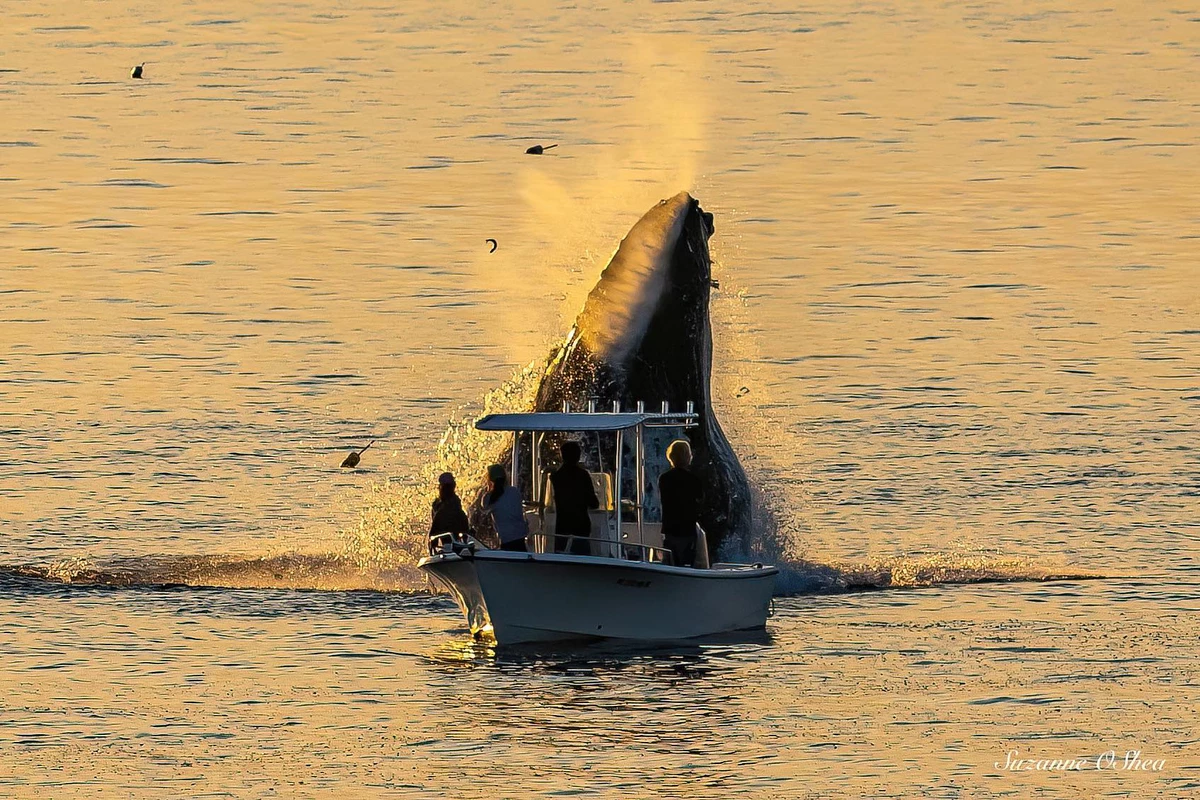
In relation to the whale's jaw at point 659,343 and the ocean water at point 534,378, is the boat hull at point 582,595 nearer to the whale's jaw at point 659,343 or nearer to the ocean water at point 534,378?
the ocean water at point 534,378

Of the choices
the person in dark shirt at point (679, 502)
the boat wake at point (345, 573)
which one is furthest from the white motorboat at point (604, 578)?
the boat wake at point (345, 573)

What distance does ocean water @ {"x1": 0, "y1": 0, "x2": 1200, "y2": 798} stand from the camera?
99.7 feet

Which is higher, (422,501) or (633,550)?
(422,501)

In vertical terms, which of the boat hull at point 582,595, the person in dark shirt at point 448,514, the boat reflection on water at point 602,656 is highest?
the person in dark shirt at point 448,514

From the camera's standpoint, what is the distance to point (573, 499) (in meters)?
34.1

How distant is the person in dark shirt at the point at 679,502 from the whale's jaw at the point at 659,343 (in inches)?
163

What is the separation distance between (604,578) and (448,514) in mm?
2054

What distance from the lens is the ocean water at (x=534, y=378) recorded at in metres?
30.4

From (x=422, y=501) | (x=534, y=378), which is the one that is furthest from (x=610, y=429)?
(x=422, y=501)

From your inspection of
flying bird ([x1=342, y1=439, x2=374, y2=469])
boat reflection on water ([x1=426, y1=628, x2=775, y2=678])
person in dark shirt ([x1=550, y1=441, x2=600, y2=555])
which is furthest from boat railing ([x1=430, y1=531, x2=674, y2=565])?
flying bird ([x1=342, y1=439, x2=374, y2=469])

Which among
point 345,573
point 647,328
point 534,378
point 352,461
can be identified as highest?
point 647,328

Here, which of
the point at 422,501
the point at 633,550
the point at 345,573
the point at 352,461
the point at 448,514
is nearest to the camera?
the point at 448,514

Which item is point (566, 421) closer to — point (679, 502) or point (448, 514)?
point (679, 502)

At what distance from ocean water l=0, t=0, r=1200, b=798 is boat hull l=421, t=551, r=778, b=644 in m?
0.45
